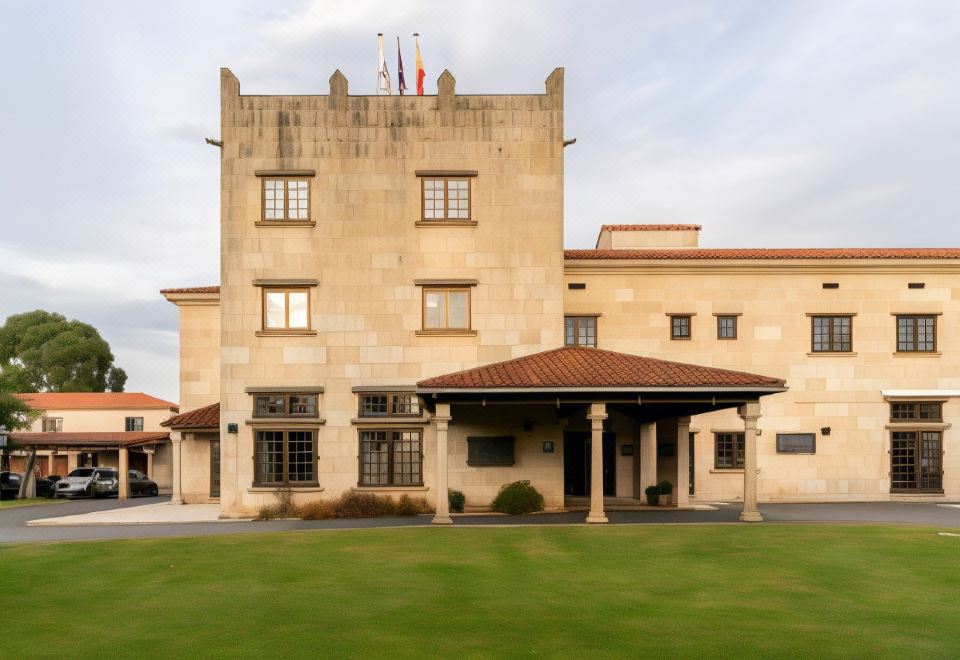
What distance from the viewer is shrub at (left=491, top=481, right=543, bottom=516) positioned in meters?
24.7

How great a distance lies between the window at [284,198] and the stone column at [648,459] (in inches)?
546

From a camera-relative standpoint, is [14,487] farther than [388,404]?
Yes

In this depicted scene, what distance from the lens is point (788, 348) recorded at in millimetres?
30344

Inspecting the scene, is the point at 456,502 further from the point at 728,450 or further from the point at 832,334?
the point at 832,334

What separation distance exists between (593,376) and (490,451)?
5.44 meters

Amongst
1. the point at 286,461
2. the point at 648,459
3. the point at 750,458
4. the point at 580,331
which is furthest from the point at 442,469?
the point at 580,331

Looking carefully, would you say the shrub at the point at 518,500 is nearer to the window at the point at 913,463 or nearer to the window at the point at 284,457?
the window at the point at 284,457

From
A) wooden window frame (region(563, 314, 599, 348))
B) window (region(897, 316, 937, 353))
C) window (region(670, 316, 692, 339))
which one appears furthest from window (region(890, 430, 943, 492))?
Answer: wooden window frame (region(563, 314, 599, 348))

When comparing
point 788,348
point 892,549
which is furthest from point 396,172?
point 892,549

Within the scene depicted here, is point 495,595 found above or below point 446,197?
below

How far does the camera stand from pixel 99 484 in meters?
40.0

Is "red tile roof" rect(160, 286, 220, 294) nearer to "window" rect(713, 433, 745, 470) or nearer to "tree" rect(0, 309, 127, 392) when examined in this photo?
"window" rect(713, 433, 745, 470)

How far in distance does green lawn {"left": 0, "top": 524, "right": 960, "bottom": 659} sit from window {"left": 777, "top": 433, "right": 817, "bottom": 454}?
34.8ft

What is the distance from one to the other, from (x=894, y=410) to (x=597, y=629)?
24.3 metres
